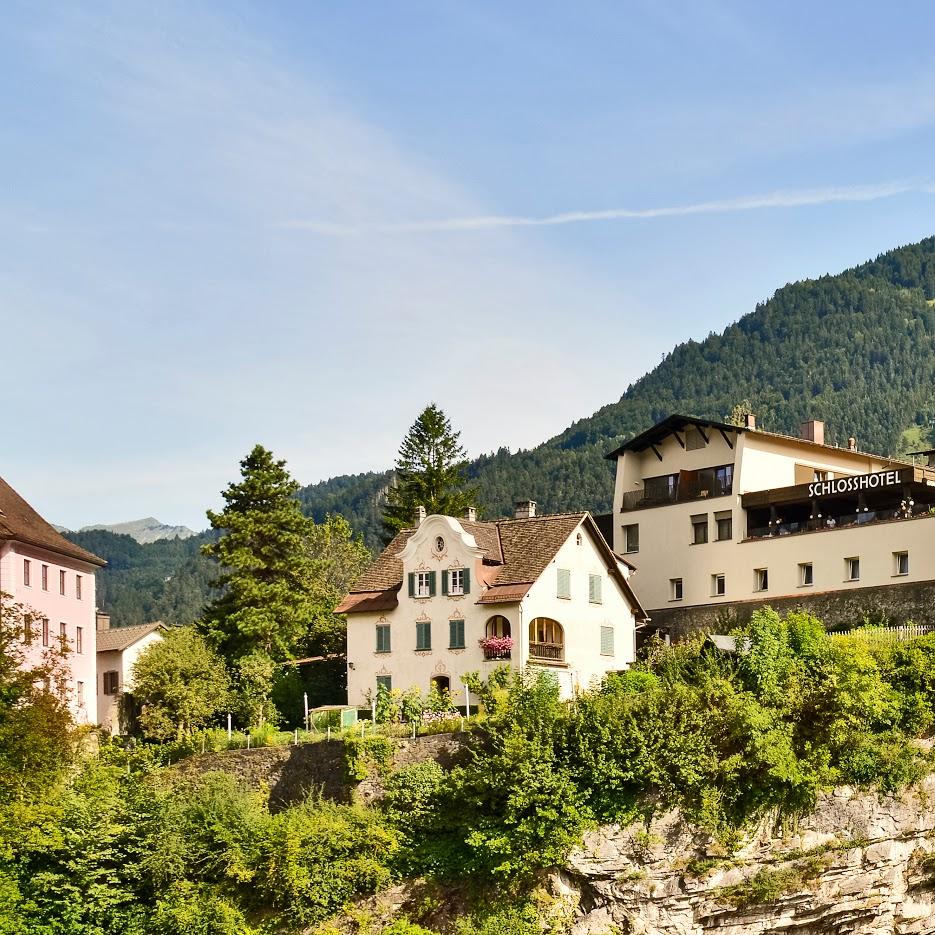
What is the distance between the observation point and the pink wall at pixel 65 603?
2514 inches

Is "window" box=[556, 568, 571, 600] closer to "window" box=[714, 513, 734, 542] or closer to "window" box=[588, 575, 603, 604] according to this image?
"window" box=[588, 575, 603, 604]

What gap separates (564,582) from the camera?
2525 inches

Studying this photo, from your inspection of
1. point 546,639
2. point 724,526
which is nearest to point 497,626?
point 546,639

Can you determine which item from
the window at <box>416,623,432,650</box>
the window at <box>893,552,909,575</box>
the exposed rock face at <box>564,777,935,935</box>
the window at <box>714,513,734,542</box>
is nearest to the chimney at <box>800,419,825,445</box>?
the window at <box>714,513,734,542</box>

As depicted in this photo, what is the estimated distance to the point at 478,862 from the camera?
51000mm

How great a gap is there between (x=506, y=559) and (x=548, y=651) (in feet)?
13.7

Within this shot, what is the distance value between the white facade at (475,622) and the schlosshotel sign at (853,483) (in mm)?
9608

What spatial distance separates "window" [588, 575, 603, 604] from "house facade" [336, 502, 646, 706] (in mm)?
40

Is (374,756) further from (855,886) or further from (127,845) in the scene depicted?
(855,886)

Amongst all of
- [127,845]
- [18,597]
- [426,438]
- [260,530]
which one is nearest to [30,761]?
[127,845]

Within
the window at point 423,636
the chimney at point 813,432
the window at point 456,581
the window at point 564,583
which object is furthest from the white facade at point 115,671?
the chimney at point 813,432

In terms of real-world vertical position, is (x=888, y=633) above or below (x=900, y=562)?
below

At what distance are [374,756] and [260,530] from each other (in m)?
21.2

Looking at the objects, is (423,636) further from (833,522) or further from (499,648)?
(833,522)
